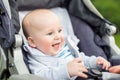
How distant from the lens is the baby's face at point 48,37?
4168 mm

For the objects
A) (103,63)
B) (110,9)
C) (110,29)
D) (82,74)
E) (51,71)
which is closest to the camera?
(82,74)

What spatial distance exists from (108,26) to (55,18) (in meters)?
0.46

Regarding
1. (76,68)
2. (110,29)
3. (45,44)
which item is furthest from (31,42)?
(110,29)

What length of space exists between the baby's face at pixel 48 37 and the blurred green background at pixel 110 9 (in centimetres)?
352

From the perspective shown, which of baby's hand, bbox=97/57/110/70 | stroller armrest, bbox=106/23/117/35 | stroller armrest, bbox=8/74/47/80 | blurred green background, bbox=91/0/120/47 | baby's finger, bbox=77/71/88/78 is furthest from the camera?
blurred green background, bbox=91/0/120/47

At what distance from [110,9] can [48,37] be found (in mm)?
3821

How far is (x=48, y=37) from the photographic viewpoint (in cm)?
417

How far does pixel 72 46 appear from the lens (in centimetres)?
437

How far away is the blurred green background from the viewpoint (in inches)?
304

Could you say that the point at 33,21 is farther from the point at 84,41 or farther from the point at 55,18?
the point at 84,41

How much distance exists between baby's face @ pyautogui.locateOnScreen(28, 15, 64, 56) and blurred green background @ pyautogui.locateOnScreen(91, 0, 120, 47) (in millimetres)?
3523

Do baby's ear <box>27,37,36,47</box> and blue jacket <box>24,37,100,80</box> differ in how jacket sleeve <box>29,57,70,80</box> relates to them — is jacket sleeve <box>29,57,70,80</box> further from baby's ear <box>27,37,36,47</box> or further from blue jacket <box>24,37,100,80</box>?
baby's ear <box>27,37,36,47</box>

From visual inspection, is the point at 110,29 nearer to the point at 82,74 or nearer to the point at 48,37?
the point at 48,37

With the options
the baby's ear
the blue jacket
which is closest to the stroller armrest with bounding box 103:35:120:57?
the blue jacket
